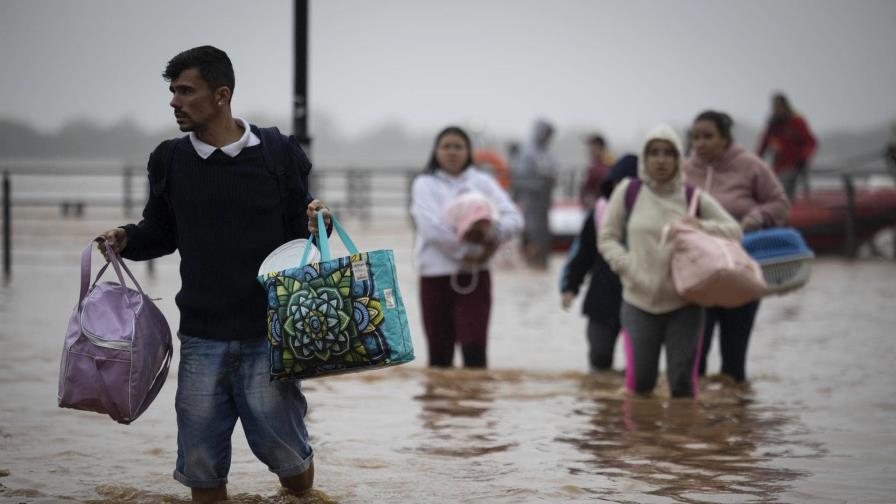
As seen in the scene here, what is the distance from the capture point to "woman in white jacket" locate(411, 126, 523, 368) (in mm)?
9188

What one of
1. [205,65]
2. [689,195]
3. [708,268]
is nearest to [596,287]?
[689,195]

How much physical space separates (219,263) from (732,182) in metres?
4.95

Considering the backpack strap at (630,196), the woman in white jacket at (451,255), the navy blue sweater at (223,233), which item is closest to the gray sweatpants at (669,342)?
the backpack strap at (630,196)

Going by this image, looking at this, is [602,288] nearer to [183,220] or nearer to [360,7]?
[183,220]

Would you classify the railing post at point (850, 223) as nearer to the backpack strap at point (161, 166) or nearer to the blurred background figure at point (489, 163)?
the blurred background figure at point (489, 163)

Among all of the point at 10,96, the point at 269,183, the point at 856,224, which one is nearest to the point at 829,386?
the point at 269,183

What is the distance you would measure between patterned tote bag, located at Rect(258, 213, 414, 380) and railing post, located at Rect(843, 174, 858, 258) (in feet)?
64.1

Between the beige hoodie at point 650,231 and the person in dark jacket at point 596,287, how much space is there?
0.76m

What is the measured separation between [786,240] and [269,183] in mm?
4978

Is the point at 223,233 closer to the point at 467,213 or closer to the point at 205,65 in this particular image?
the point at 205,65

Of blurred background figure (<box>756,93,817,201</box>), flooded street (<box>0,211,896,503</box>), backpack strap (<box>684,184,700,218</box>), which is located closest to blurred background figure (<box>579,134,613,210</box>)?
blurred background figure (<box>756,93,817,201</box>)

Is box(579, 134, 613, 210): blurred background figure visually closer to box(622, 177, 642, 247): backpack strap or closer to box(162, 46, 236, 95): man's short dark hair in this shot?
box(622, 177, 642, 247): backpack strap

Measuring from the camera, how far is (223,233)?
16.7 ft

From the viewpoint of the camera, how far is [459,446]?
23.4ft
